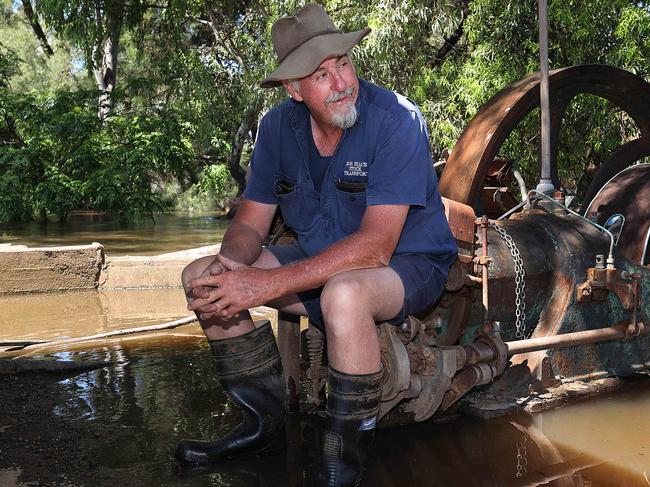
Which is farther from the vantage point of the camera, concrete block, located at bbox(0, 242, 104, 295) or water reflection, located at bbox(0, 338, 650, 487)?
concrete block, located at bbox(0, 242, 104, 295)

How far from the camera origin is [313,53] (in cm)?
309

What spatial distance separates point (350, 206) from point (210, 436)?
129 centimetres

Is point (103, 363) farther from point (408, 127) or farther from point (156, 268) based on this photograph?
point (156, 268)

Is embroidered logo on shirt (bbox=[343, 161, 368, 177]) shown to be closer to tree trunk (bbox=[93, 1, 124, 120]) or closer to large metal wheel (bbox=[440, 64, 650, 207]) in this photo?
large metal wheel (bbox=[440, 64, 650, 207])

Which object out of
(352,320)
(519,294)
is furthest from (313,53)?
(519,294)

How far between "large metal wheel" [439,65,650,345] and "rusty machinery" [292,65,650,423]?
0.04 feet

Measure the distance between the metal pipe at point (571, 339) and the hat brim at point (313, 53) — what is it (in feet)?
5.32

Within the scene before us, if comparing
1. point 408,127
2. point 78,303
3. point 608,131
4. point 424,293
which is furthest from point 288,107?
point 608,131

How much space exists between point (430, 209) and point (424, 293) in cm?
37

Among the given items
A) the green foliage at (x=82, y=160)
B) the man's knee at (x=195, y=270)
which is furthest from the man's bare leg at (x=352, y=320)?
the green foliage at (x=82, y=160)

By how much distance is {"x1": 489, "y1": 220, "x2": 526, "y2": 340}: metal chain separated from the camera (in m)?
4.12

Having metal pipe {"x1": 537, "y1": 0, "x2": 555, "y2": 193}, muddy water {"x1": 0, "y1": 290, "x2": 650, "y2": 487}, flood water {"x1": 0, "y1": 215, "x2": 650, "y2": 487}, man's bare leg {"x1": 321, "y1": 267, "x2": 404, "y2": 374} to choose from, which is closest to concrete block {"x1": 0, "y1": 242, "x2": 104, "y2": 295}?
flood water {"x1": 0, "y1": 215, "x2": 650, "y2": 487}

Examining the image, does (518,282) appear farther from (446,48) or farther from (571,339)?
(446,48)

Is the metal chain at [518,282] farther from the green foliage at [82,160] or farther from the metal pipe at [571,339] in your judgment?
the green foliage at [82,160]
